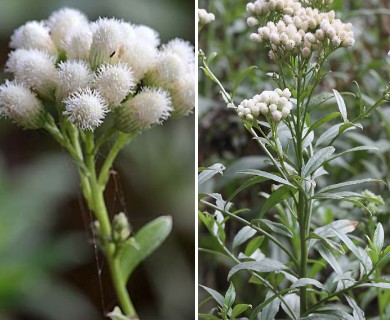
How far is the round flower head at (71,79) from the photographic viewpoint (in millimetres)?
634

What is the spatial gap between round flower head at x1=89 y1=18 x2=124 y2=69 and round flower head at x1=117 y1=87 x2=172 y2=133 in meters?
0.04

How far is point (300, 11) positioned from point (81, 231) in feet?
1.04

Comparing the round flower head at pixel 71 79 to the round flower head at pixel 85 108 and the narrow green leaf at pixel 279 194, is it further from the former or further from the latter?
the narrow green leaf at pixel 279 194

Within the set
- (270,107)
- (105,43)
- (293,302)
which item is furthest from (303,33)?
(293,302)

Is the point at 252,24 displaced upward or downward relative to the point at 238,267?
upward

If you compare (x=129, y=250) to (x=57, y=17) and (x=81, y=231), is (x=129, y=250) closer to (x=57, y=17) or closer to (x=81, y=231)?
(x=81, y=231)

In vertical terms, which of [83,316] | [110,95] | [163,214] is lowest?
[83,316]

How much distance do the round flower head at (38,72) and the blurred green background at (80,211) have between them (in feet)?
0.26

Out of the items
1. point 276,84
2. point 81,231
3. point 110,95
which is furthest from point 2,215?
point 276,84

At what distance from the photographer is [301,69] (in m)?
0.67

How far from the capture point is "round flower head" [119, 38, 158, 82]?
0.67m

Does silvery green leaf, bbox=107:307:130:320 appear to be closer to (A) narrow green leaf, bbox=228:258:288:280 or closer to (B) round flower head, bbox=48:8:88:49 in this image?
(A) narrow green leaf, bbox=228:258:288:280

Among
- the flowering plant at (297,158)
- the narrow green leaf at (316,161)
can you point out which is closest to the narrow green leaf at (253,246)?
the flowering plant at (297,158)

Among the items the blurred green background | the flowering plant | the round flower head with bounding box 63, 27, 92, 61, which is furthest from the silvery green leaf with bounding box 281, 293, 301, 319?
the round flower head with bounding box 63, 27, 92, 61
